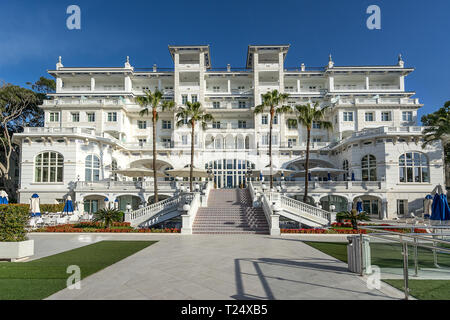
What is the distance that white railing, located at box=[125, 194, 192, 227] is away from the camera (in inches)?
807

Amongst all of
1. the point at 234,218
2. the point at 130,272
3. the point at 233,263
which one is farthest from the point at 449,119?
the point at 130,272

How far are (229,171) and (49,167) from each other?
21.6 metres

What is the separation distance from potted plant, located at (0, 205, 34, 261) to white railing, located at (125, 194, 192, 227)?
10376 millimetres

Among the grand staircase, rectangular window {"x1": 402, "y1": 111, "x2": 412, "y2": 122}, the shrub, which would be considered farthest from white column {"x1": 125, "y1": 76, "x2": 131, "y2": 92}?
rectangular window {"x1": 402, "y1": 111, "x2": 412, "y2": 122}

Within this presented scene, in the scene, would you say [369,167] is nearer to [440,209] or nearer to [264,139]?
[264,139]

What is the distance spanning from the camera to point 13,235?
994 centimetres

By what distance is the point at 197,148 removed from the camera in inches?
1513

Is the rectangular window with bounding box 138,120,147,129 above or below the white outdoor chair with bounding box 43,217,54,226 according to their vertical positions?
above

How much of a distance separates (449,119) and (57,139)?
3950cm

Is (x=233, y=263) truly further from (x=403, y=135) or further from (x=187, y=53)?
(x=187, y=53)

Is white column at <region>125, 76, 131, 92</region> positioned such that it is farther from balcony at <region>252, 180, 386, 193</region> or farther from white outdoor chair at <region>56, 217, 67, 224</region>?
balcony at <region>252, 180, 386, 193</region>

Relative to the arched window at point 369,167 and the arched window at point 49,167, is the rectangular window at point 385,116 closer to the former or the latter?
the arched window at point 369,167

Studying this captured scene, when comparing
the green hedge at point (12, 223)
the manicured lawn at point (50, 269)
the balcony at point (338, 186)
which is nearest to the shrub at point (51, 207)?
the manicured lawn at point (50, 269)

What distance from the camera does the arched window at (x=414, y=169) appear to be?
94.3 feet
